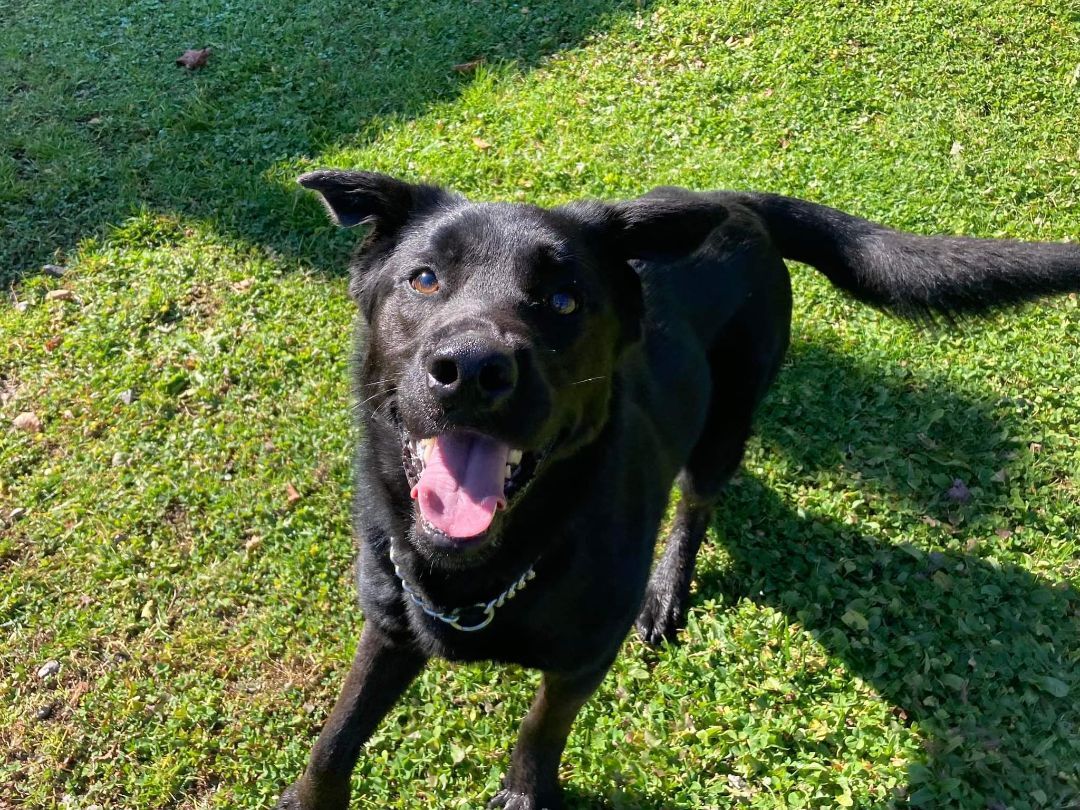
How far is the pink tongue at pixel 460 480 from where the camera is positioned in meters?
2.06

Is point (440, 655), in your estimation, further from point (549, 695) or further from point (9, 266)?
point (9, 266)

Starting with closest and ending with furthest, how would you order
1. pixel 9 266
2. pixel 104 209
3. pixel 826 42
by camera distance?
pixel 9 266, pixel 104 209, pixel 826 42

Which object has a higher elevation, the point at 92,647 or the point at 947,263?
the point at 947,263

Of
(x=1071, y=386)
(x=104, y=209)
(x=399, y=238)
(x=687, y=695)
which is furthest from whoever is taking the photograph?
(x=104, y=209)

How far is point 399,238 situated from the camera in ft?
8.41

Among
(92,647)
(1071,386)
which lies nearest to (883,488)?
(1071,386)

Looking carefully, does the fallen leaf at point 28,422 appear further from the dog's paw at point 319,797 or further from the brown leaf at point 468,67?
the brown leaf at point 468,67

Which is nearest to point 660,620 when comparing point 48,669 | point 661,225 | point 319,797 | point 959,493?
point 319,797

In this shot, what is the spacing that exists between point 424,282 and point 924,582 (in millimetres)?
2602

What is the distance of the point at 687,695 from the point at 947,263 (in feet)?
6.03

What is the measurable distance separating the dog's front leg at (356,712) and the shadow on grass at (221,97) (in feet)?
8.85

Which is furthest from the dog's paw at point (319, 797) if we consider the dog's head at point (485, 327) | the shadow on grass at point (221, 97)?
the shadow on grass at point (221, 97)

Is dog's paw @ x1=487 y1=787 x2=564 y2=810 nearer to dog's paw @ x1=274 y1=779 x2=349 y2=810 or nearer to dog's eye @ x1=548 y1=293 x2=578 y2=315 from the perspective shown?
dog's paw @ x1=274 y1=779 x2=349 y2=810

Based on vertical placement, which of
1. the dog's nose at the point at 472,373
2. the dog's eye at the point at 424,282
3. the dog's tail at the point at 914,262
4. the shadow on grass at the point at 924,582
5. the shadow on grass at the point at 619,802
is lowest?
the shadow on grass at the point at 924,582
